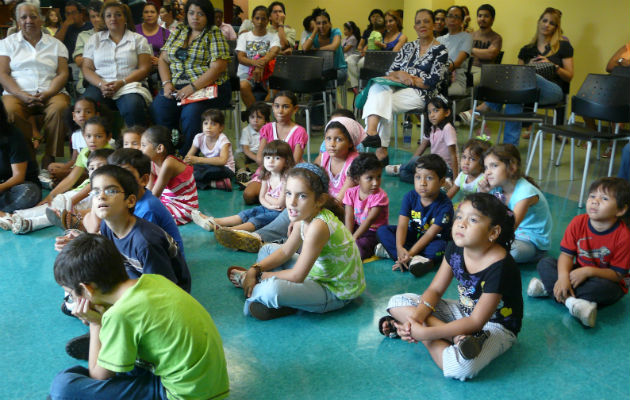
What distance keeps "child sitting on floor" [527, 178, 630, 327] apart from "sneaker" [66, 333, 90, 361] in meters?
1.98

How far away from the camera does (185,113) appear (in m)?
4.80

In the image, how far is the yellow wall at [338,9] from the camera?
10758 millimetres

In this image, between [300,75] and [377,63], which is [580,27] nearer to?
[377,63]

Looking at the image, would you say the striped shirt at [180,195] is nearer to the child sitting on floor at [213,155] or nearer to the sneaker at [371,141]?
the child sitting on floor at [213,155]

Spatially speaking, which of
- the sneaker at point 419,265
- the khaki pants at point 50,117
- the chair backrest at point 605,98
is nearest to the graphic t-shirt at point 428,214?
the sneaker at point 419,265

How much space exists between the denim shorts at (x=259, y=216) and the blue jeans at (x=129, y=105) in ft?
5.90

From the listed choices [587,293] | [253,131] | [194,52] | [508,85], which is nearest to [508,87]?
[508,85]

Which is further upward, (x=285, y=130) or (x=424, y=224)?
(x=285, y=130)

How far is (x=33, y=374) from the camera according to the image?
2055 millimetres

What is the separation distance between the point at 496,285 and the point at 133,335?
3.91ft

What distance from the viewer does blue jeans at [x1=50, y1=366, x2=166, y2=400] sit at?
5.59 feet

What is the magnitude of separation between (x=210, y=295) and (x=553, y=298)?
63.5 inches

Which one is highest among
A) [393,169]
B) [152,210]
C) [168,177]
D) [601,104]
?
[601,104]

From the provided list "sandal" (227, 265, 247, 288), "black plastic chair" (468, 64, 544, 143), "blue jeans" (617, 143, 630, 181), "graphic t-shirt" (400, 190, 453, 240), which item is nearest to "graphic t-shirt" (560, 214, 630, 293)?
"graphic t-shirt" (400, 190, 453, 240)
